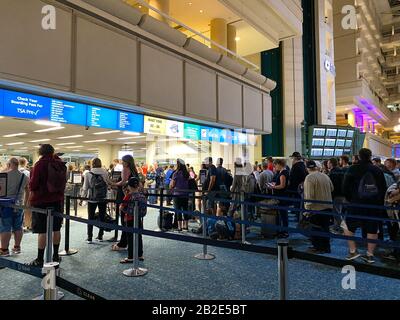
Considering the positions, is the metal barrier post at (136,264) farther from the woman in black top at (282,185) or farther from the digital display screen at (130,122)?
the woman in black top at (282,185)

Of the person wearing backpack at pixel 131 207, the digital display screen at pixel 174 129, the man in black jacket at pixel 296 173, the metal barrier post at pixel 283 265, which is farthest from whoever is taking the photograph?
the digital display screen at pixel 174 129

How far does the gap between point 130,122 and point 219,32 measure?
4.74 metres

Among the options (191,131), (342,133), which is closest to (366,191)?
(191,131)

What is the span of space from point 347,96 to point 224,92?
65.1ft

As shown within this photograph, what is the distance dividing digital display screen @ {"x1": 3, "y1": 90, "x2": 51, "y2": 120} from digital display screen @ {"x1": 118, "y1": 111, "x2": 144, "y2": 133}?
156cm

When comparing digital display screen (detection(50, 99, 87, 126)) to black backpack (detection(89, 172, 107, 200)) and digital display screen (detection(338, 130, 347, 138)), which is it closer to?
black backpack (detection(89, 172, 107, 200))

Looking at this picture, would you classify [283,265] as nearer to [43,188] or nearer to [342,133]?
[43,188]

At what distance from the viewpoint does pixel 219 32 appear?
30.4 ft

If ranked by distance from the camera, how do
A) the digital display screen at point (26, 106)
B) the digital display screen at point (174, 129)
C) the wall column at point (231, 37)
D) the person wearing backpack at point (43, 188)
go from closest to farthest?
1. the person wearing backpack at point (43, 188)
2. the digital display screen at point (26, 106)
3. the digital display screen at point (174, 129)
4. the wall column at point (231, 37)

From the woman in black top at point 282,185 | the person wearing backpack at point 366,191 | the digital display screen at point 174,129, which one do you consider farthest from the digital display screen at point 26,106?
the person wearing backpack at point 366,191

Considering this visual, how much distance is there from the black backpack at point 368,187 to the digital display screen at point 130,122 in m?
4.60

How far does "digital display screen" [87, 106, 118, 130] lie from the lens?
571cm

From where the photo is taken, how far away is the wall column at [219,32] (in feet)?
30.4
